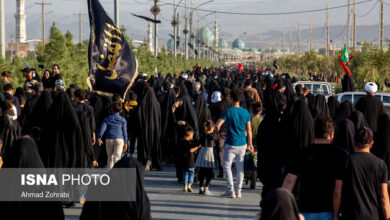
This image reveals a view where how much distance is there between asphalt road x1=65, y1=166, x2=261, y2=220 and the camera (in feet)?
29.5

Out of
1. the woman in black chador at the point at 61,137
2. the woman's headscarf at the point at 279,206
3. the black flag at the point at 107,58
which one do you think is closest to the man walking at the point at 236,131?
the woman in black chador at the point at 61,137

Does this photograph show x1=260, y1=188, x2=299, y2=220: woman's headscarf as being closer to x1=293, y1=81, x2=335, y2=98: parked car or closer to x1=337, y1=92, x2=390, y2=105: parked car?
x1=337, y1=92, x2=390, y2=105: parked car

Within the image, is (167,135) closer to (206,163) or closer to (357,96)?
(206,163)

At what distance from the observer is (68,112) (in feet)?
29.2

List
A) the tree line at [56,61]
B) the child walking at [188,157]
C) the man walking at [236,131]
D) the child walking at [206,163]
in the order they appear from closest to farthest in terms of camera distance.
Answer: the man walking at [236,131] → the child walking at [206,163] → the child walking at [188,157] → the tree line at [56,61]

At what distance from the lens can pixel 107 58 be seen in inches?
529

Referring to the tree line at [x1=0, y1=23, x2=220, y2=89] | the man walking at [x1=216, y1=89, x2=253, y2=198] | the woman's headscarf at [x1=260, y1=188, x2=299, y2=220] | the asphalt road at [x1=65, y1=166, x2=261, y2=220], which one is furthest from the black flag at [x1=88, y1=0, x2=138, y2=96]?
the woman's headscarf at [x1=260, y1=188, x2=299, y2=220]

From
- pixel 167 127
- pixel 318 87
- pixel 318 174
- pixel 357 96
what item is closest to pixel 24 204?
→ pixel 318 174

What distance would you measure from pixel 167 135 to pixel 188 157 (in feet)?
11.3

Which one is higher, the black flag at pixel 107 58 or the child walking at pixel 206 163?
the black flag at pixel 107 58

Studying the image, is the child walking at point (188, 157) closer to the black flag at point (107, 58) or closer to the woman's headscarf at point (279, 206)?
the black flag at point (107, 58)

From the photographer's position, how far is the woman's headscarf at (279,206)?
12.9 ft

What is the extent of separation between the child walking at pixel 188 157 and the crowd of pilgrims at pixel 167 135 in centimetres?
11

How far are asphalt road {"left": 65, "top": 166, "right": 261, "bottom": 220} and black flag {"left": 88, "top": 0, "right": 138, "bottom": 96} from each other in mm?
2301
